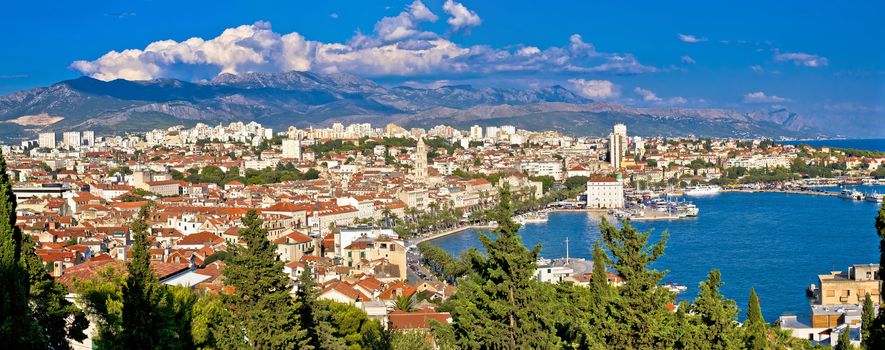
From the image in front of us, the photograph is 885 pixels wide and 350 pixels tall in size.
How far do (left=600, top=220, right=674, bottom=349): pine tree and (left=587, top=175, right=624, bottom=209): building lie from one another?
79.8ft

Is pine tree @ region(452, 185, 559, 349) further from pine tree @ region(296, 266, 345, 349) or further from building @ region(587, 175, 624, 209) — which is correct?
building @ region(587, 175, 624, 209)

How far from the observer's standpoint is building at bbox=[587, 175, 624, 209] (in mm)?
27281

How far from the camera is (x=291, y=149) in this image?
123 ft

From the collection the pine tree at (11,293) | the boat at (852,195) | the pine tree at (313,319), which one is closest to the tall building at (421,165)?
the boat at (852,195)

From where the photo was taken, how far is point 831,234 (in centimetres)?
1833

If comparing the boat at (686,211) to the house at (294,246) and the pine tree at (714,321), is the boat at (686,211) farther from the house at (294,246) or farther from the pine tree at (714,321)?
the pine tree at (714,321)

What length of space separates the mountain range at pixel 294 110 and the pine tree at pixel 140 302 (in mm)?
66548

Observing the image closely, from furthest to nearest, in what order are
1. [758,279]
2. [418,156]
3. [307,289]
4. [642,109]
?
[642,109] → [418,156] → [758,279] → [307,289]

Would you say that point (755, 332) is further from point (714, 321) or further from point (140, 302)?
point (140, 302)

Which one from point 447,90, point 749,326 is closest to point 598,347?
point 749,326

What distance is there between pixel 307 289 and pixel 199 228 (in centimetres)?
1178

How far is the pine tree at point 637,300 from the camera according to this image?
3.02m

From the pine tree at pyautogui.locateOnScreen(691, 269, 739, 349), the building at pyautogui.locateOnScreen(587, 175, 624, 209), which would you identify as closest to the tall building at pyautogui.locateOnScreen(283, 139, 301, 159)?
the building at pyautogui.locateOnScreen(587, 175, 624, 209)

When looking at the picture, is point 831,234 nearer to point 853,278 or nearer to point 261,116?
point 853,278
